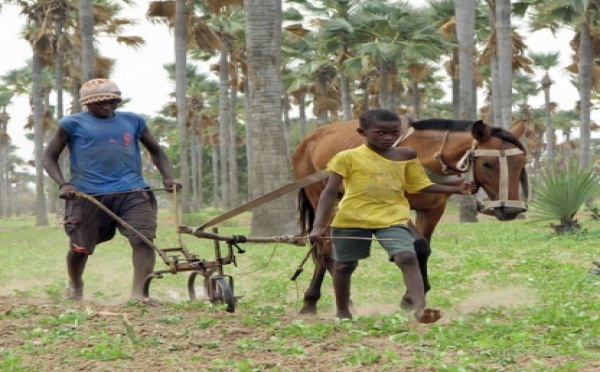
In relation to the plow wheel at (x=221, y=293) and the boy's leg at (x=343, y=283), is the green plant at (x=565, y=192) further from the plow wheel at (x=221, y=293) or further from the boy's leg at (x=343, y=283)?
the boy's leg at (x=343, y=283)

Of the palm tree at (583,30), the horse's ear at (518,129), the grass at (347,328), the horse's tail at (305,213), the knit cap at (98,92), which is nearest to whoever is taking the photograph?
the grass at (347,328)

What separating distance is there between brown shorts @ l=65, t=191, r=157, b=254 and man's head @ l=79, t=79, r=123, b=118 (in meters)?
0.79

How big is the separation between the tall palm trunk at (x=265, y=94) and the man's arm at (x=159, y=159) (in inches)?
305

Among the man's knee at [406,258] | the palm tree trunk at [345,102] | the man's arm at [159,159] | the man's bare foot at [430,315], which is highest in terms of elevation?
the palm tree trunk at [345,102]

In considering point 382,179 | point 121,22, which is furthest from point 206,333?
point 121,22

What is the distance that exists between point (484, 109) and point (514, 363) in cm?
5435

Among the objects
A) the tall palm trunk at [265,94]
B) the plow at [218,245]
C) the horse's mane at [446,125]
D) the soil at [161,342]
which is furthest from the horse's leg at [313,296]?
the tall palm trunk at [265,94]

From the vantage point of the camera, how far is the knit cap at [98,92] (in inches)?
300

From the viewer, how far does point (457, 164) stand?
6.68 meters

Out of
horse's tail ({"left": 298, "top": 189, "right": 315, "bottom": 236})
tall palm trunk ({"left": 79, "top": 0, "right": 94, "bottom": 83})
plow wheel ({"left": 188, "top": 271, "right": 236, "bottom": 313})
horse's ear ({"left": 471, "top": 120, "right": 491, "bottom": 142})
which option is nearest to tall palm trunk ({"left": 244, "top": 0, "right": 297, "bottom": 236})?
horse's tail ({"left": 298, "top": 189, "right": 315, "bottom": 236})

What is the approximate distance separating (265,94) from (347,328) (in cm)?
1044

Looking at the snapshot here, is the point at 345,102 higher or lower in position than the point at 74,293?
higher

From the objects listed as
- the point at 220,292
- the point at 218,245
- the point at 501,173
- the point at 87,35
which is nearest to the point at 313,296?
the point at 220,292

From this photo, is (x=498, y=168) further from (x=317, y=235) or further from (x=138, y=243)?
(x=138, y=243)
